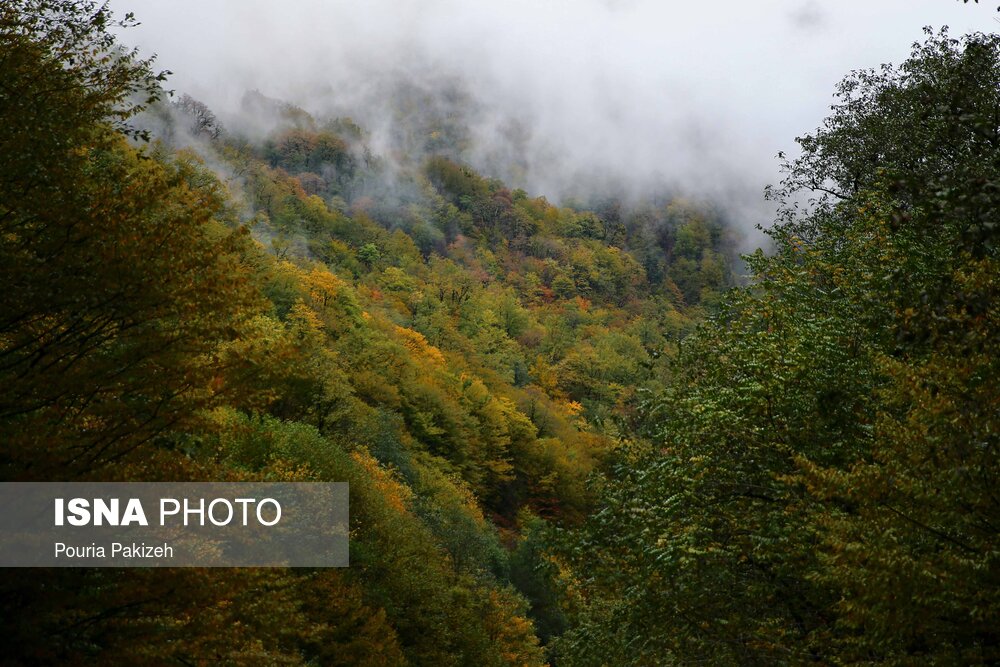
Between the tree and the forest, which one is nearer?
the tree

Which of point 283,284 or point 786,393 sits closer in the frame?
point 786,393

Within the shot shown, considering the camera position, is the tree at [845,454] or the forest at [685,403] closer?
the tree at [845,454]

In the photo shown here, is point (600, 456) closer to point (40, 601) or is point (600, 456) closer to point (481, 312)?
point (481, 312)

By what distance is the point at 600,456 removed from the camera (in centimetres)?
7944

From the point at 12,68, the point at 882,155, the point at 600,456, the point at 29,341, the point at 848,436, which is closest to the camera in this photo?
the point at 29,341

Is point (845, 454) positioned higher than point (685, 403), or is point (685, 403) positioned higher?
point (685, 403)

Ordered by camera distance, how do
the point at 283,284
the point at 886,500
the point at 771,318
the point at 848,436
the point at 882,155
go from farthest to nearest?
the point at 283,284
the point at 882,155
the point at 771,318
the point at 848,436
the point at 886,500

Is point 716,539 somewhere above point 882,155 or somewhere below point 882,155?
below

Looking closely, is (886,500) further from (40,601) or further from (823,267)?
(40,601)

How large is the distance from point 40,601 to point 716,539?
10.3 metres

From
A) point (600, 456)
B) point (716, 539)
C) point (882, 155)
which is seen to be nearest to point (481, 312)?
point (600, 456)

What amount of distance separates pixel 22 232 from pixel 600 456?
71849mm

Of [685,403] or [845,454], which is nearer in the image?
[845,454]

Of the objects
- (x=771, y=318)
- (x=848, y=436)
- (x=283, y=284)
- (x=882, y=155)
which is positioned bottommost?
(x=848, y=436)
